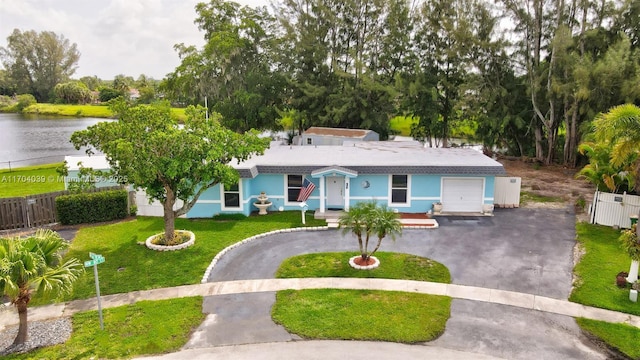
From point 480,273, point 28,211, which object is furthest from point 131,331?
point 28,211

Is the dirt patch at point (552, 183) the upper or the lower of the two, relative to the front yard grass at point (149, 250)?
upper

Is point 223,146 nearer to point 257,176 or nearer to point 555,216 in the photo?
point 257,176

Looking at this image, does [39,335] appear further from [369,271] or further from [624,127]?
[624,127]

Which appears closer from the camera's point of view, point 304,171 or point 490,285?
point 490,285

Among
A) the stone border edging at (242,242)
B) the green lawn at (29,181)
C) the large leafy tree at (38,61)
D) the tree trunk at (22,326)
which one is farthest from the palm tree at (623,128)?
the large leafy tree at (38,61)

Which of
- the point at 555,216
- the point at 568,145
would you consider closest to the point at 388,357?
the point at 555,216

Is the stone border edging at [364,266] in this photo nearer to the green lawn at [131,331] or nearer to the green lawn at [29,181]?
the green lawn at [131,331]
